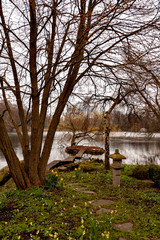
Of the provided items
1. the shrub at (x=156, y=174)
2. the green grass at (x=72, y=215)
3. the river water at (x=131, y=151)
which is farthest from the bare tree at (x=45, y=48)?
the river water at (x=131, y=151)

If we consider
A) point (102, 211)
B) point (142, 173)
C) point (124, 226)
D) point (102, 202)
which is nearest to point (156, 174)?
point (142, 173)

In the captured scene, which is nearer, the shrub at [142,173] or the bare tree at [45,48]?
the bare tree at [45,48]

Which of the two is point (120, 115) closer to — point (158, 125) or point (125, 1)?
point (158, 125)

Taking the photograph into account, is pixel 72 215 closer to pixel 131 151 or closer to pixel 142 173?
pixel 142 173

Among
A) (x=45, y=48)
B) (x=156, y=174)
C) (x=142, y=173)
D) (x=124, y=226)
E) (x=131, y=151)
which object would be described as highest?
(x=45, y=48)

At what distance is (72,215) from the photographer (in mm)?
3352

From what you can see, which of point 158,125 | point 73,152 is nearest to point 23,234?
point 158,125

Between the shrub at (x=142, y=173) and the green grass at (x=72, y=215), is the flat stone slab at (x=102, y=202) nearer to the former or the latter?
the green grass at (x=72, y=215)

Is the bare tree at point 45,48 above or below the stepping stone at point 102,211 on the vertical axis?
above

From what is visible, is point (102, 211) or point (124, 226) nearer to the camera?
point (124, 226)

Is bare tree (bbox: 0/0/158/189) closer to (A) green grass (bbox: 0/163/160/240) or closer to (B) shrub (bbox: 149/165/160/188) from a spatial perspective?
(A) green grass (bbox: 0/163/160/240)

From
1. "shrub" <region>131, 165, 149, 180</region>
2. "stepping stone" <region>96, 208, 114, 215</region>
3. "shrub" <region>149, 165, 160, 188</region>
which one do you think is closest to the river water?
"shrub" <region>131, 165, 149, 180</region>

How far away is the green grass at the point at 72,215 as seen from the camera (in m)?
2.74

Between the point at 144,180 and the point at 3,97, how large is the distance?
5.15 meters
